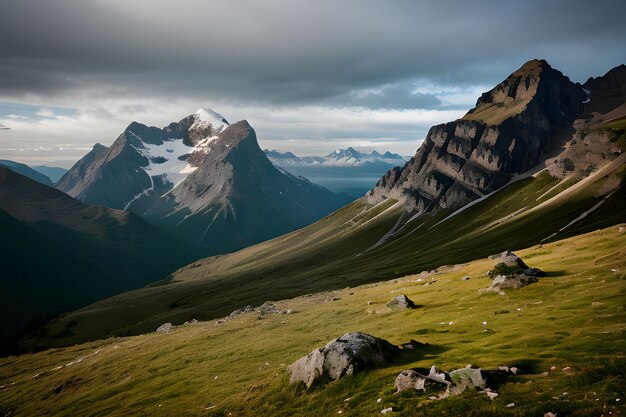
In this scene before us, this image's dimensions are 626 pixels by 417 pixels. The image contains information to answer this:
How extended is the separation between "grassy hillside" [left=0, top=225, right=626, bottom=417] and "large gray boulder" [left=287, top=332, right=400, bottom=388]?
961 mm

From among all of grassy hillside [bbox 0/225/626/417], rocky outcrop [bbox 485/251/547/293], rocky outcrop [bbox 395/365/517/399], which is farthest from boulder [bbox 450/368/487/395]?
rocky outcrop [bbox 485/251/547/293]

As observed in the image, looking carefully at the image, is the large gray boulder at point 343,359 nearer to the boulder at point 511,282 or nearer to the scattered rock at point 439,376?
the scattered rock at point 439,376

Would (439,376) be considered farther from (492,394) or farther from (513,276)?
(513,276)

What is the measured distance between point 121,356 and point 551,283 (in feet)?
244

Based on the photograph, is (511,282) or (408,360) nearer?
(408,360)

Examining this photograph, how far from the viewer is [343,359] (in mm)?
35500

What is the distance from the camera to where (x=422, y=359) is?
36.8m

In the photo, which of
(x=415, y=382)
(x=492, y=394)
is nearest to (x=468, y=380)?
(x=492, y=394)

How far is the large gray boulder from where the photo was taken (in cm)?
3544

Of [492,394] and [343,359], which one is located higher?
[492,394]

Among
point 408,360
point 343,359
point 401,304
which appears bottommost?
point 401,304

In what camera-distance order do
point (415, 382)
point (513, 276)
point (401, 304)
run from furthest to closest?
point (401, 304) → point (513, 276) → point (415, 382)

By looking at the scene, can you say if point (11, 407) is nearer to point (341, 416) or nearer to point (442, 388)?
point (341, 416)

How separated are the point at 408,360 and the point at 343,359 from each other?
587cm
